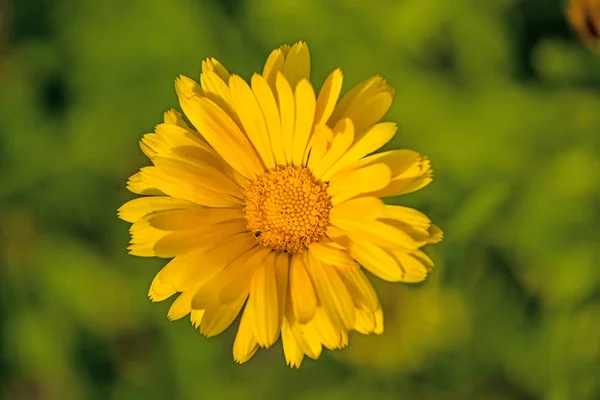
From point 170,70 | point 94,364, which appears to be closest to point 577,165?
point 170,70

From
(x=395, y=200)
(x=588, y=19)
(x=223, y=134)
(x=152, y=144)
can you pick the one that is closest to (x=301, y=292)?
(x=223, y=134)

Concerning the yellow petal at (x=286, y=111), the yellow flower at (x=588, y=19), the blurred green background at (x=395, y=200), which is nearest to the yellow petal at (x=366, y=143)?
the yellow petal at (x=286, y=111)

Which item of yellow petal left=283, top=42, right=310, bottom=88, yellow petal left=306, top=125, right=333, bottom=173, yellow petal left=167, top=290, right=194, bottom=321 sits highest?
yellow petal left=283, top=42, right=310, bottom=88

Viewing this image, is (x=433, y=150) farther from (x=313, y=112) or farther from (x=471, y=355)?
(x=313, y=112)

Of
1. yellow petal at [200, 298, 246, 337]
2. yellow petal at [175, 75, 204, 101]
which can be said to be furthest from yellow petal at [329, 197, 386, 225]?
yellow petal at [175, 75, 204, 101]

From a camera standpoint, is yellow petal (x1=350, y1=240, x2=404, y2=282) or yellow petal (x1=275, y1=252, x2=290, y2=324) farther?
yellow petal (x1=275, y1=252, x2=290, y2=324)

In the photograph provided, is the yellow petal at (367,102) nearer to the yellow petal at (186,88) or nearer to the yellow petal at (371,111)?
the yellow petal at (371,111)

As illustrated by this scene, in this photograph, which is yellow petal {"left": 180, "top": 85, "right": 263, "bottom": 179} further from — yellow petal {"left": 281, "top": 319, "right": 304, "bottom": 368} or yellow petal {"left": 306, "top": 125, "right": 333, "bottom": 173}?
yellow petal {"left": 281, "top": 319, "right": 304, "bottom": 368}
